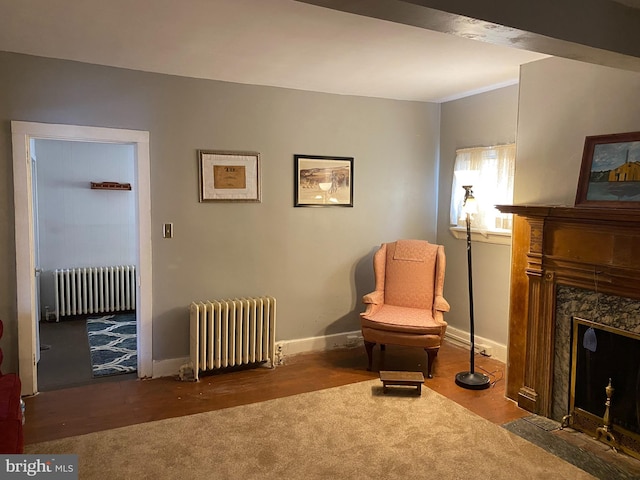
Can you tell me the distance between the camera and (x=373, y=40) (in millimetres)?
2982

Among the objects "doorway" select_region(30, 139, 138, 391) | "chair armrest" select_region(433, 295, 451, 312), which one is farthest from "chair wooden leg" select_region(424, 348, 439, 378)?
"doorway" select_region(30, 139, 138, 391)

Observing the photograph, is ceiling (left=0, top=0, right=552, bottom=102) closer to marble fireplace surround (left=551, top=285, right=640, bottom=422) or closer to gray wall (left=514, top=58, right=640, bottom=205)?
gray wall (left=514, top=58, right=640, bottom=205)

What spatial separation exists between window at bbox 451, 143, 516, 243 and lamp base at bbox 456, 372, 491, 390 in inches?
49.7

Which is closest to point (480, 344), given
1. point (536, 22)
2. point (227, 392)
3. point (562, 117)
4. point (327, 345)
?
point (327, 345)

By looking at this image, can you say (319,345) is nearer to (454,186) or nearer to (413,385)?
(413,385)

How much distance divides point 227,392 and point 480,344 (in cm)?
241

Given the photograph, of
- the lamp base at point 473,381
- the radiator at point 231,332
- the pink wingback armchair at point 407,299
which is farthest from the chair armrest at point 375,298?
the lamp base at point 473,381

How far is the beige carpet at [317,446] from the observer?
2639mm

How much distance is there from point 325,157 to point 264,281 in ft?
4.27

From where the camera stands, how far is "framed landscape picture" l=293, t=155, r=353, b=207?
4.49 meters

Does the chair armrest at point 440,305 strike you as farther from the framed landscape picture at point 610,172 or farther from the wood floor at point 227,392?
the framed landscape picture at point 610,172

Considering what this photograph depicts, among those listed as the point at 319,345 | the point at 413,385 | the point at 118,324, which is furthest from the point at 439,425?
the point at 118,324

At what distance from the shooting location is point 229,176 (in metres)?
4.16

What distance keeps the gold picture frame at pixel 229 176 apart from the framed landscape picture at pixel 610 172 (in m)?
2.54
